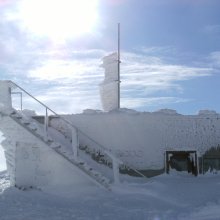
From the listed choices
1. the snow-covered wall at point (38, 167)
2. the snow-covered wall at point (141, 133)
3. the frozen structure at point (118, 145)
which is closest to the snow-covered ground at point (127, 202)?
the snow-covered wall at point (38, 167)

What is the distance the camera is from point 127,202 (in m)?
16.4

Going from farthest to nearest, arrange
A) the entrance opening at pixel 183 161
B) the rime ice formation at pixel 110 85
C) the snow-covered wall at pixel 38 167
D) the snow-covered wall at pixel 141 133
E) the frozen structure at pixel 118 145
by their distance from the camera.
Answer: the rime ice formation at pixel 110 85 < the entrance opening at pixel 183 161 < the snow-covered wall at pixel 141 133 < the frozen structure at pixel 118 145 < the snow-covered wall at pixel 38 167

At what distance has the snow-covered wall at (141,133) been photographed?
2225cm

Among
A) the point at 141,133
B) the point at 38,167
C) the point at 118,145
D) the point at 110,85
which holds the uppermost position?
the point at 110,85

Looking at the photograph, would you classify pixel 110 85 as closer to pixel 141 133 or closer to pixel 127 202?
pixel 141 133

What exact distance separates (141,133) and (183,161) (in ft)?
8.01

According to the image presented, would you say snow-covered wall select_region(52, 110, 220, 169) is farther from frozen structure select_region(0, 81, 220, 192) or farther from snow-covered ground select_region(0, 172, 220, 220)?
snow-covered ground select_region(0, 172, 220, 220)

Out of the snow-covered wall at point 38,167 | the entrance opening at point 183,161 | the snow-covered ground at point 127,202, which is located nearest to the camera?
the snow-covered ground at point 127,202

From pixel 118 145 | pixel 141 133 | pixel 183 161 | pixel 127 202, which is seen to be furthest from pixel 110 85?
pixel 127 202

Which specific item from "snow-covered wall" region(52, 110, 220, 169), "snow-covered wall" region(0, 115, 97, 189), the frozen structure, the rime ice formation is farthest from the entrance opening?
"snow-covered wall" region(0, 115, 97, 189)

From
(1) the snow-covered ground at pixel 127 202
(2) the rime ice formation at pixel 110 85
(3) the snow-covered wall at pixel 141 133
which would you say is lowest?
(1) the snow-covered ground at pixel 127 202

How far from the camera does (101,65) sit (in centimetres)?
2552

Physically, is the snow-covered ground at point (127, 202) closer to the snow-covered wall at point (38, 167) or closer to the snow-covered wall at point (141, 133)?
the snow-covered wall at point (38, 167)

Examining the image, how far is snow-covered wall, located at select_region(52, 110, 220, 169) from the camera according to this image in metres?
22.2
